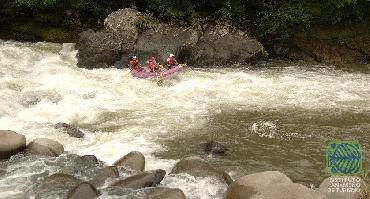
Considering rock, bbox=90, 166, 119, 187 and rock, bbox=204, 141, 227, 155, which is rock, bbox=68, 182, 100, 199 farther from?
rock, bbox=204, 141, 227, 155

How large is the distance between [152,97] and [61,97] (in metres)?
2.74

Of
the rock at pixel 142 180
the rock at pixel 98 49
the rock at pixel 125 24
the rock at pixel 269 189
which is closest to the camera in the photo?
the rock at pixel 269 189

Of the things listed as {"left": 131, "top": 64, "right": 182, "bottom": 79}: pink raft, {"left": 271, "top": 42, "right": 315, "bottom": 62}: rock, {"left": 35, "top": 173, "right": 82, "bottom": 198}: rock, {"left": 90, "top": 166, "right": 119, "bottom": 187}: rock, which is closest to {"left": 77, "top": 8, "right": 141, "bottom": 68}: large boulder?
{"left": 131, "top": 64, "right": 182, "bottom": 79}: pink raft

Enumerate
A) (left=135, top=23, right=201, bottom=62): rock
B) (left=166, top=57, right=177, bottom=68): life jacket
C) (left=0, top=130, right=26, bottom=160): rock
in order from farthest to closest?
1. (left=135, top=23, right=201, bottom=62): rock
2. (left=166, top=57, right=177, bottom=68): life jacket
3. (left=0, top=130, right=26, bottom=160): rock

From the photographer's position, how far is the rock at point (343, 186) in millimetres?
8648

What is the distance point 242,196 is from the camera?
336 inches

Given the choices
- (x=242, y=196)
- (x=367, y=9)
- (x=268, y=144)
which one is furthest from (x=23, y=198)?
(x=367, y=9)

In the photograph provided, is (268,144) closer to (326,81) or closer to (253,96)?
(253,96)

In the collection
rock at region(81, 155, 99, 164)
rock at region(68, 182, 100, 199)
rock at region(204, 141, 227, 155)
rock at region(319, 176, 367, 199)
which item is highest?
rock at region(319, 176, 367, 199)

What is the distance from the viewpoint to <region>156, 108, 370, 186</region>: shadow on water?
10930 millimetres

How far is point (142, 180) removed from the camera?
9.38 metres

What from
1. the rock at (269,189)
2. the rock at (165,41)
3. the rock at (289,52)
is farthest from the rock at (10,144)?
the rock at (289,52)

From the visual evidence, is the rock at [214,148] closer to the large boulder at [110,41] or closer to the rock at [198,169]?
the rock at [198,169]

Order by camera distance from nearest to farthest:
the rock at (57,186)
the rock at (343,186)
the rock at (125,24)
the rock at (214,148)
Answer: the rock at (343,186) → the rock at (57,186) → the rock at (214,148) → the rock at (125,24)
